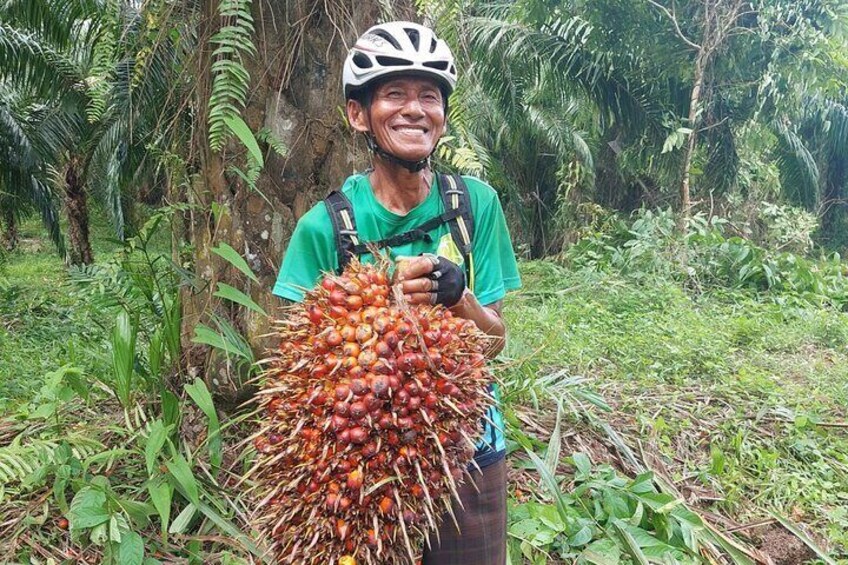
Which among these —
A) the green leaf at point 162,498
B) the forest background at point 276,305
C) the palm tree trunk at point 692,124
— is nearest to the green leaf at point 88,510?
the forest background at point 276,305

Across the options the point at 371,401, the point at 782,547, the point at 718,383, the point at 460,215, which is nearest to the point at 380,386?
the point at 371,401

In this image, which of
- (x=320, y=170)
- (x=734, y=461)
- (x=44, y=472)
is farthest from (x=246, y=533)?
(x=734, y=461)

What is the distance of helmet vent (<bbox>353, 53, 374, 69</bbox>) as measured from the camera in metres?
1.86

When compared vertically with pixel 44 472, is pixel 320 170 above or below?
above

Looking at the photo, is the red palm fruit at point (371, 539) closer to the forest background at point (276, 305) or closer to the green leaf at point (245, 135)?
the forest background at point (276, 305)

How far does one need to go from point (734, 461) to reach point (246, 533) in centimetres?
263

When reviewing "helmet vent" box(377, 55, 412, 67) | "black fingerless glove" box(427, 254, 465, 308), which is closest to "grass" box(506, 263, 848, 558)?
"black fingerless glove" box(427, 254, 465, 308)

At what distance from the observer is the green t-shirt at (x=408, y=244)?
1.81m

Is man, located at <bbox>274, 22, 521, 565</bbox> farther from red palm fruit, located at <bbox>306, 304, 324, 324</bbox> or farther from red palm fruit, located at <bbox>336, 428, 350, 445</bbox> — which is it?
red palm fruit, located at <bbox>336, 428, 350, 445</bbox>

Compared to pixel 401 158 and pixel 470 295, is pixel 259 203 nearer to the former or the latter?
pixel 401 158

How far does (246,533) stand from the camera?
242 cm

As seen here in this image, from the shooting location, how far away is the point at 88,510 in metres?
2.25

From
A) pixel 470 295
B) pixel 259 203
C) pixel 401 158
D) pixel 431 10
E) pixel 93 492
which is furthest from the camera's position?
pixel 431 10

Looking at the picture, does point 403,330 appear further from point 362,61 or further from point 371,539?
point 362,61
